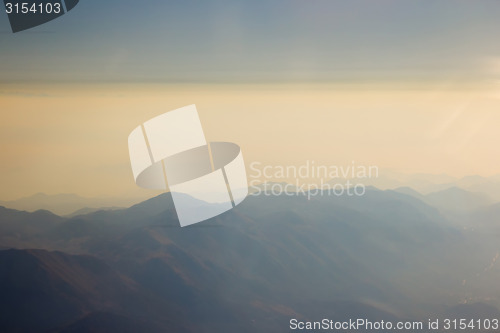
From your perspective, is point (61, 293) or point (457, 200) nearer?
point (61, 293)

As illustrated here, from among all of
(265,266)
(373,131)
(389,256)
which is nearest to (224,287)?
(265,266)

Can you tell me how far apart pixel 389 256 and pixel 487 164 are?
1.20 m

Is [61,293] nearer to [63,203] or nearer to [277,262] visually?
[63,203]

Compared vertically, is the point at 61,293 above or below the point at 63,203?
below

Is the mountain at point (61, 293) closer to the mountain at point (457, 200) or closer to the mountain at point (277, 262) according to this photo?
the mountain at point (277, 262)

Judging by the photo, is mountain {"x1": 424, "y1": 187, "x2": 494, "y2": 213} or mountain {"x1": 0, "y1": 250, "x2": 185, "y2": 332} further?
mountain {"x1": 424, "y1": 187, "x2": 494, "y2": 213}

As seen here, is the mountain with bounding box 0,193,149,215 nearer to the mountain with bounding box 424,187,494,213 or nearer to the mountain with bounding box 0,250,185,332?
the mountain with bounding box 0,250,185,332

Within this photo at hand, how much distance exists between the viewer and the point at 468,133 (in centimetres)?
337

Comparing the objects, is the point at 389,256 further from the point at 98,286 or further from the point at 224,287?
the point at 98,286

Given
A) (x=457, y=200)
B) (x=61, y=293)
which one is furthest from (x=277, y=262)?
(x=61, y=293)

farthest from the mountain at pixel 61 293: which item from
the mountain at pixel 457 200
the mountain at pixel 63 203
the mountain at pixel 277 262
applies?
the mountain at pixel 457 200

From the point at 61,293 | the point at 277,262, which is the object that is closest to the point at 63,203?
the point at 61,293

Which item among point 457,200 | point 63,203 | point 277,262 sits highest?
point 63,203

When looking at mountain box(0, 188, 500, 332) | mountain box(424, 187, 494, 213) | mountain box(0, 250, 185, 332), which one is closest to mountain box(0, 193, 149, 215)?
mountain box(0, 188, 500, 332)
